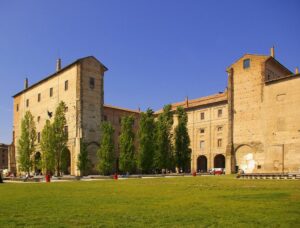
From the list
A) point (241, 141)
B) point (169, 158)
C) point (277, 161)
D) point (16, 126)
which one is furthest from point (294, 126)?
point (16, 126)

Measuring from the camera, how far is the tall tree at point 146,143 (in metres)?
37.8

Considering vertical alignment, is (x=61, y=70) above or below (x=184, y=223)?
above

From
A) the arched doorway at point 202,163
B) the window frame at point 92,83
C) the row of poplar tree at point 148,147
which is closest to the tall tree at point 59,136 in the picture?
the window frame at point 92,83

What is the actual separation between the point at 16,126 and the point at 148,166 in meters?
29.2

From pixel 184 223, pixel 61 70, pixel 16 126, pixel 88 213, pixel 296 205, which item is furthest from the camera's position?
→ pixel 16 126

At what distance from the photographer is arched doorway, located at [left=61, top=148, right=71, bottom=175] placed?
3900 cm

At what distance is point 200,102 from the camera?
188 feet

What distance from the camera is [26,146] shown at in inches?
1751

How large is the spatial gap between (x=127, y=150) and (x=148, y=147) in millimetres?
2479

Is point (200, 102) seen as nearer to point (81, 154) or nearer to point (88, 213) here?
point (81, 154)

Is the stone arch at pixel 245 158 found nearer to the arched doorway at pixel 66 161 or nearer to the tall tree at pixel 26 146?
the arched doorway at pixel 66 161

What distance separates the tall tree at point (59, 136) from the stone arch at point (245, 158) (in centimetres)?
2174

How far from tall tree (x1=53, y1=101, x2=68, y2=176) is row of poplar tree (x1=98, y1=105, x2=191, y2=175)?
4814mm

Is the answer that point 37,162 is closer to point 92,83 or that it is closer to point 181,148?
point 92,83
